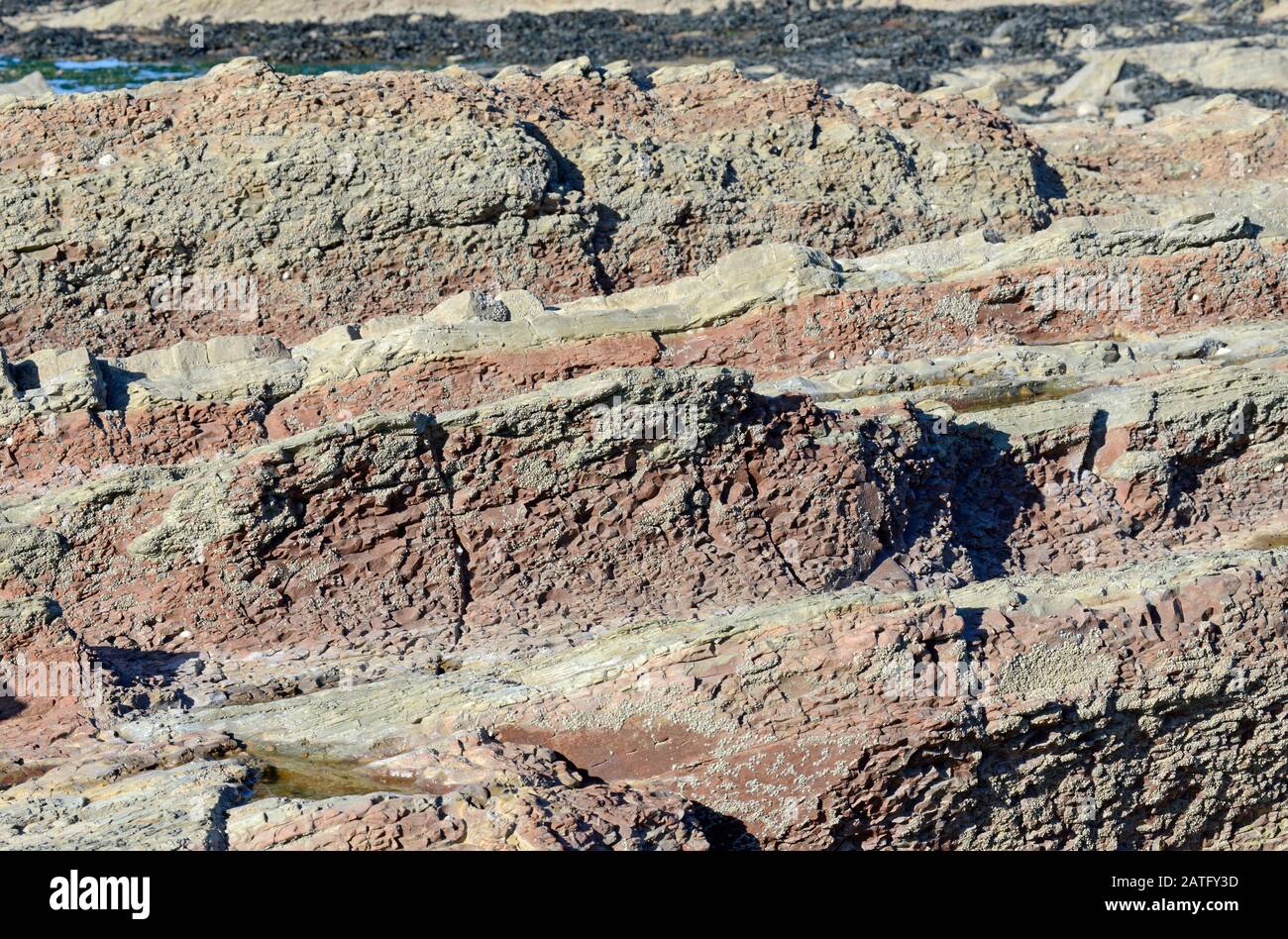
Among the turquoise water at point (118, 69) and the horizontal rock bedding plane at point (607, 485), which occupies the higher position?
the turquoise water at point (118, 69)

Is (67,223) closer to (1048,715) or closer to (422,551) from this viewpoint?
(422,551)

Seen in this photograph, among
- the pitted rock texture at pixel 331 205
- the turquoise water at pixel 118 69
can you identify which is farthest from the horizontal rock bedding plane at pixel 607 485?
the turquoise water at pixel 118 69

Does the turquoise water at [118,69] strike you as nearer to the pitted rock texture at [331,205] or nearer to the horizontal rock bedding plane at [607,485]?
the pitted rock texture at [331,205]

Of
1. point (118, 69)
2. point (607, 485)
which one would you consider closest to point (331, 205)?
point (607, 485)

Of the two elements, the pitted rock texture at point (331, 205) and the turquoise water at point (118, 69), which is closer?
the pitted rock texture at point (331, 205)

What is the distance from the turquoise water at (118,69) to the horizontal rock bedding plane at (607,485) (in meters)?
25.5

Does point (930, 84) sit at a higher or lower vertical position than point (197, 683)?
higher

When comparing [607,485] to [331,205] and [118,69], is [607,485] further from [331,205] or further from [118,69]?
[118,69]

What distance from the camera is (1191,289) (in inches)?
714

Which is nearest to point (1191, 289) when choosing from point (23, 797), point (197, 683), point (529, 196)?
point (529, 196)

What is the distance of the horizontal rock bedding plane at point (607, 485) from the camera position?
11648mm

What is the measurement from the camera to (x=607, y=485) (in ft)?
44.5

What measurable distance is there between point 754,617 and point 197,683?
4.18 m

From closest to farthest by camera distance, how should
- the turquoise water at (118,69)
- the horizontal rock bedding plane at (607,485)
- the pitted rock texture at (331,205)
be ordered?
the horizontal rock bedding plane at (607,485) < the pitted rock texture at (331,205) < the turquoise water at (118,69)
